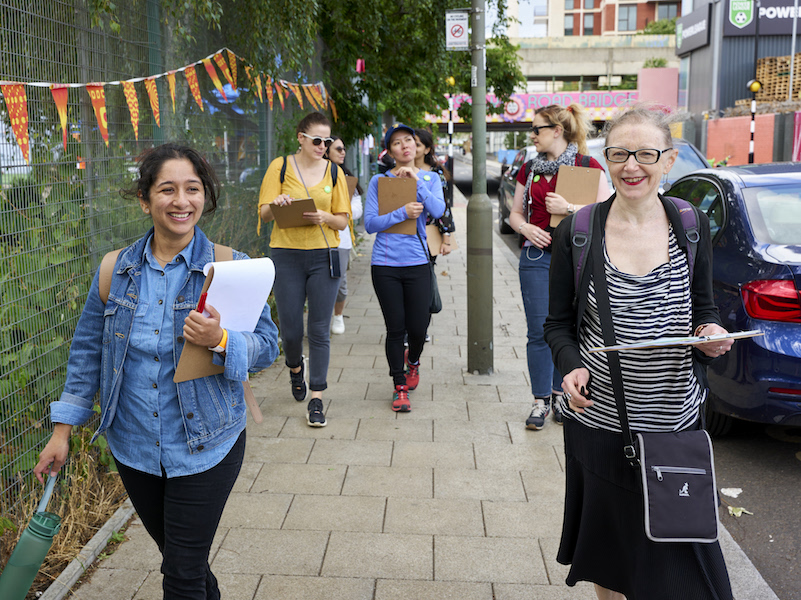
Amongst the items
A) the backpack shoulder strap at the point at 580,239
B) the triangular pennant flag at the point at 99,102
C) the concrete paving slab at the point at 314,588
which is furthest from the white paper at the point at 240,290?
the triangular pennant flag at the point at 99,102

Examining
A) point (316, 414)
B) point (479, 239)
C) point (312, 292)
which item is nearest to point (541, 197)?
point (479, 239)

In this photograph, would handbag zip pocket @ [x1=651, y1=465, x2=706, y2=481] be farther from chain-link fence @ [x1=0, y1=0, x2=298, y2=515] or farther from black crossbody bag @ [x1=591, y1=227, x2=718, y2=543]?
chain-link fence @ [x1=0, y1=0, x2=298, y2=515]

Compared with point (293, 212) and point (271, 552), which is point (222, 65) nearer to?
point (293, 212)

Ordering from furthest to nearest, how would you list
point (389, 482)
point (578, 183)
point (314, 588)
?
point (578, 183), point (389, 482), point (314, 588)

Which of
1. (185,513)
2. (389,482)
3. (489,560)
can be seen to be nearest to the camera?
(185,513)

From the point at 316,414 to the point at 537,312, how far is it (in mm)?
1555

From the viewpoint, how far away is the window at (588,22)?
85812 millimetres

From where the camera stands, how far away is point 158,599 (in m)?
3.21

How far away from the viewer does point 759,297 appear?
4.45m

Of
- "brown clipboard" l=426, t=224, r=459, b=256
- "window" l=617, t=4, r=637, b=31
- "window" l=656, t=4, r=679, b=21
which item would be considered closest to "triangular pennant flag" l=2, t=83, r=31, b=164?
"brown clipboard" l=426, t=224, r=459, b=256

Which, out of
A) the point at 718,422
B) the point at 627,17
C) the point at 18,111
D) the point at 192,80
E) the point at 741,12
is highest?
the point at 627,17

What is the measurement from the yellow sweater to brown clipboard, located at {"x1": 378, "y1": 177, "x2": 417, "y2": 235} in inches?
12.8

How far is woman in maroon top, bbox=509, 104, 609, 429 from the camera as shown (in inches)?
197

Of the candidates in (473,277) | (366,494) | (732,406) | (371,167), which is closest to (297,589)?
(366,494)
